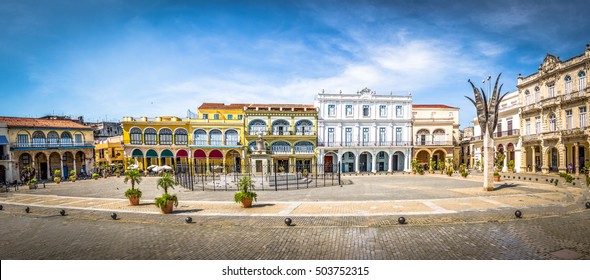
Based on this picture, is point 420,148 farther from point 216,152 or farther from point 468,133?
point 216,152

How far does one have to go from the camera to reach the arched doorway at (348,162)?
44.1 meters

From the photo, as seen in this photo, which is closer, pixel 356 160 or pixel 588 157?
pixel 588 157

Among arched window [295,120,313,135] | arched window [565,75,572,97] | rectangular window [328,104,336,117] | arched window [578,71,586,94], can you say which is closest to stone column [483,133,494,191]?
arched window [578,71,586,94]

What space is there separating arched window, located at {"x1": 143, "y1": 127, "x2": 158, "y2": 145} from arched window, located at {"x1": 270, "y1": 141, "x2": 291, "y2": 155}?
17.8 metres

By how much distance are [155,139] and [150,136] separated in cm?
83

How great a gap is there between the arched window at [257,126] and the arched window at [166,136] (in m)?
12.3

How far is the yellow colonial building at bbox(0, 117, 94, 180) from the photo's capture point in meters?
35.2

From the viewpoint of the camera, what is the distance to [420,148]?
44.6 metres

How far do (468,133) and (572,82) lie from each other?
3167cm

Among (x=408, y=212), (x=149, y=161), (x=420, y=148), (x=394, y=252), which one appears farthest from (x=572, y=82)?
(x=149, y=161)

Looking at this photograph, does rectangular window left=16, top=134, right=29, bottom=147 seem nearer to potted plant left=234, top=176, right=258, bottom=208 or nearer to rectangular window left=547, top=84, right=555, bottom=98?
potted plant left=234, top=176, right=258, bottom=208

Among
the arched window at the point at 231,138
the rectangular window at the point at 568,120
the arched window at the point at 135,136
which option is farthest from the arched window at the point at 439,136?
the arched window at the point at 135,136

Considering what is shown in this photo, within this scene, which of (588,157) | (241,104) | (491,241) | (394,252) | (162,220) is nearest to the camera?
(394,252)

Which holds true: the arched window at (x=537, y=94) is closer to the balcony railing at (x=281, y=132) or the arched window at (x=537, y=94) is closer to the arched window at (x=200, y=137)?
the balcony railing at (x=281, y=132)
